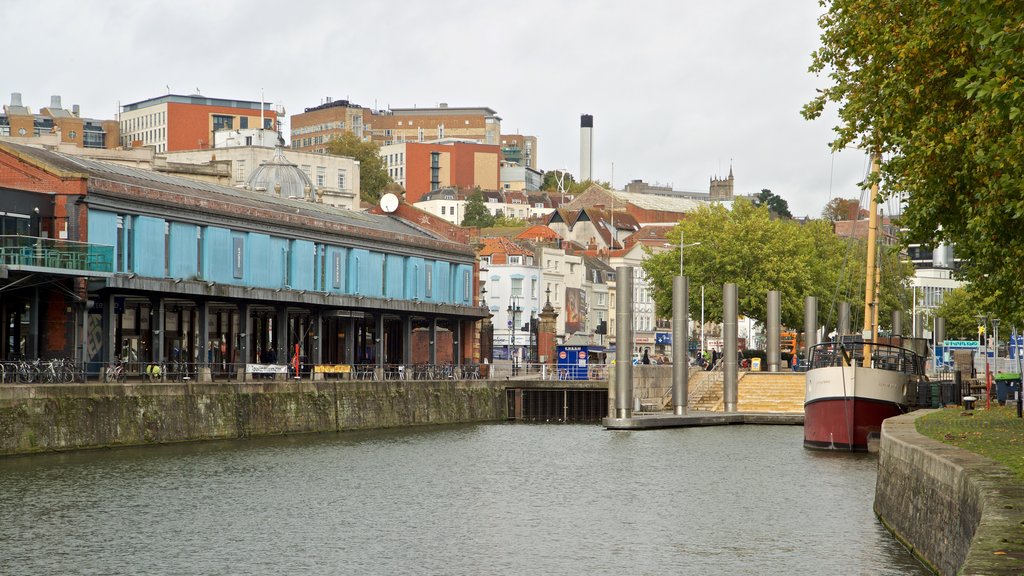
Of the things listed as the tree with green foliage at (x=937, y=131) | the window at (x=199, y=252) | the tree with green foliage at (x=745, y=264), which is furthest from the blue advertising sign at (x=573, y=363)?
the tree with green foliage at (x=937, y=131)

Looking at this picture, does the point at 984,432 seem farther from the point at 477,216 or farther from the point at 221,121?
the point at 477,216

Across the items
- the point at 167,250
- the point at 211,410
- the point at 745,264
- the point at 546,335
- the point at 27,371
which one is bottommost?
the point at 211,410

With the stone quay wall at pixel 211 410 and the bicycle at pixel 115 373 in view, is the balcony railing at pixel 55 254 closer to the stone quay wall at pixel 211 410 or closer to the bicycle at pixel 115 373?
the bicycle at pixel 115 373

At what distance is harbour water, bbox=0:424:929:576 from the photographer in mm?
28812

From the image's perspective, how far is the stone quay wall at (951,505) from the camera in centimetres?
1647

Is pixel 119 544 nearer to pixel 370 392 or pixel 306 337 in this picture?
pixel 370 392

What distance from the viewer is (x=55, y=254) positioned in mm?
54312

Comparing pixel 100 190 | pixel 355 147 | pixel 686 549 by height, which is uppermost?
pixel 355 147

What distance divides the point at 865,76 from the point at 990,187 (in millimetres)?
7408

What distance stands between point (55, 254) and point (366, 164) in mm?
124892

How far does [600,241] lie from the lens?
6831 inches

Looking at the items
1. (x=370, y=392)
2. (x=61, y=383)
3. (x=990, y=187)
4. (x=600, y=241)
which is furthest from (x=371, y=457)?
(x=600, y=241)

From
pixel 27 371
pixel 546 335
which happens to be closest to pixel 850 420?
pixel 27 371

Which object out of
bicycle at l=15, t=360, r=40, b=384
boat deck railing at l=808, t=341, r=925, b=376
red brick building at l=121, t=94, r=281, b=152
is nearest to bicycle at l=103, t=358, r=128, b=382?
bicycle at l=15, t=360, r=40, b=384
